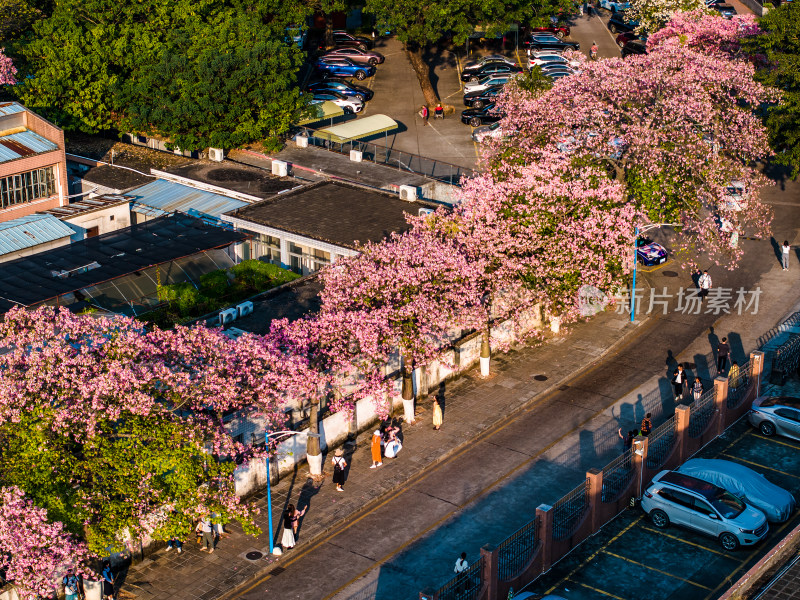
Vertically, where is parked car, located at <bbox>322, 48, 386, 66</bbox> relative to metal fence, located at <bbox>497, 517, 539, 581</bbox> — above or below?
above

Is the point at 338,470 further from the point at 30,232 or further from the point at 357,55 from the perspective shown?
the point at 357,55

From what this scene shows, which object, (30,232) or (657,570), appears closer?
(657,570)

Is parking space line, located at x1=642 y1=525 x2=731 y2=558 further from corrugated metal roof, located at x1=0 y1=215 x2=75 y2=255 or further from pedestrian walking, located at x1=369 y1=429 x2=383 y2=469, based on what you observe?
corrugated metal roof, located at x1=0 y1=215 x2=75 y2=255

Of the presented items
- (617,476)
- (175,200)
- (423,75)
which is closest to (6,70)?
(175,200)

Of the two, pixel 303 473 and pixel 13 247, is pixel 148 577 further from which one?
pixel 13 247

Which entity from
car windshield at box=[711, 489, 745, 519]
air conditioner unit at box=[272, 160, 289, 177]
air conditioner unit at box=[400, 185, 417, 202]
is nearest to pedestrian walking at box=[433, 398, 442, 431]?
car windshield at box=[711, 489, 745, 519]

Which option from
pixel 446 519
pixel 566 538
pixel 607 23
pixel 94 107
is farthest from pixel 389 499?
pixel 607 23
